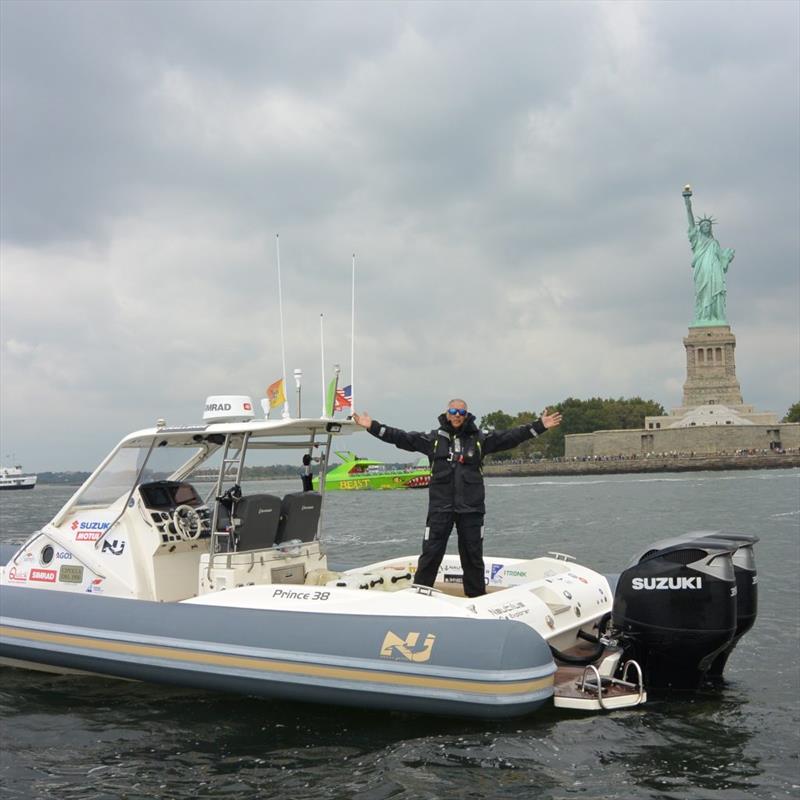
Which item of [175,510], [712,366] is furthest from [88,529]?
[712,366]

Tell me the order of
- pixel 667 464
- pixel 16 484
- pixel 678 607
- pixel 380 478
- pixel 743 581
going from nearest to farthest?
pixel 678 607
pixel 743 581
pixel 380 478
pixel 667 464
pixel 16 484

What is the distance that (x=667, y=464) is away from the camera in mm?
82875

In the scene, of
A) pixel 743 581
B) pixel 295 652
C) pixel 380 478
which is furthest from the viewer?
pixel 380 478

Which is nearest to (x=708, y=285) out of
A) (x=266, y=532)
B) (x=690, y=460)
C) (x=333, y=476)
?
(x=690, y=460)

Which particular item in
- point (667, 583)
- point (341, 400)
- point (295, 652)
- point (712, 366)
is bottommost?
point (295, 652)

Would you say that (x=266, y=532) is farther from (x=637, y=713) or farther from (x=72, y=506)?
(x=637, y=713)

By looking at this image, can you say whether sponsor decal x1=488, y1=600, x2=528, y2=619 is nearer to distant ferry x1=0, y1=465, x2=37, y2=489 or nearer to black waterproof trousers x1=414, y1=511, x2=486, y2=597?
black waterproof trousers x1=414, y1=511, x2=486, y2=597

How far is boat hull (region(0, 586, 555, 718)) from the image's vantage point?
5871mm

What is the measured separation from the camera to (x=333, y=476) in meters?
67.2

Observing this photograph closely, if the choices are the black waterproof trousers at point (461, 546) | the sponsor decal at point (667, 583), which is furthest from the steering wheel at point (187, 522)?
the sponsor decal at point (667, 583)

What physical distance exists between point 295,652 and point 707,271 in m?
84.2

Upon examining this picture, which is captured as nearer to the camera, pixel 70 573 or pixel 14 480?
pixel 70 573

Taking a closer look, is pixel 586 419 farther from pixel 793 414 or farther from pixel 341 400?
pixel 341 400

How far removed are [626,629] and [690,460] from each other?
257 feet
